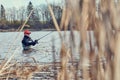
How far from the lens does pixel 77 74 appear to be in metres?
1.25

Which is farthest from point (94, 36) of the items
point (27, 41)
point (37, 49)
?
point (37, 49)

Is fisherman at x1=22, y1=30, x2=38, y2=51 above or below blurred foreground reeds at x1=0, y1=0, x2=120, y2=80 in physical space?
below

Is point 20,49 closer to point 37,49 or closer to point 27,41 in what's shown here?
point 27,41

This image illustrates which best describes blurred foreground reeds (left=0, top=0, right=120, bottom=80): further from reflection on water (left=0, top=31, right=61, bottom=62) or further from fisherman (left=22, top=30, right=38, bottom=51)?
fisherman (left=22, top=30, right=38, bottom=51)

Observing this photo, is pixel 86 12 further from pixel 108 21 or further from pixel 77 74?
pixel 77 74

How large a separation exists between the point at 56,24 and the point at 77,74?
187 mm

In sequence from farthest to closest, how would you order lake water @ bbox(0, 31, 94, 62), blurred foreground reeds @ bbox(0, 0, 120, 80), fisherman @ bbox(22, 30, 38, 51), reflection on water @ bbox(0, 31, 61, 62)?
fisherman @ bbox(22, 30, 38, 51)
reflection on water @ bbox(0, 31, 61, 62)
lake water @ bbox(0, 31, 94, 62)
blurred foreground reeds @ bbox(0, 0, 120, 80)

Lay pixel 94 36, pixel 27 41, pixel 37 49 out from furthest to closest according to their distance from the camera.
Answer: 1. pixel 37 49
2. pixel 27 41
3. pixel 94 36

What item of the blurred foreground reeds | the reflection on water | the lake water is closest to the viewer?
the blurred foreground reeds

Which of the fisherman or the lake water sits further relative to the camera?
the fisherman

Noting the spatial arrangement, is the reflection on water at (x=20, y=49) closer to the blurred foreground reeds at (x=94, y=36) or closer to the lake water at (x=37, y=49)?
the lake water at (x=37, y=49)

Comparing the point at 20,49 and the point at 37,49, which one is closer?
the point at 20,49

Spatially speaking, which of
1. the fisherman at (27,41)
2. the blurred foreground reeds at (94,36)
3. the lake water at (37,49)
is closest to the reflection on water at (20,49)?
the lake water at (37,49)

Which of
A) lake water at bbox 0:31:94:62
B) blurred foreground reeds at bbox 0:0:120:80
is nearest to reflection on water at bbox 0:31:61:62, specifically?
lake water at bbox 0:31:94:62
